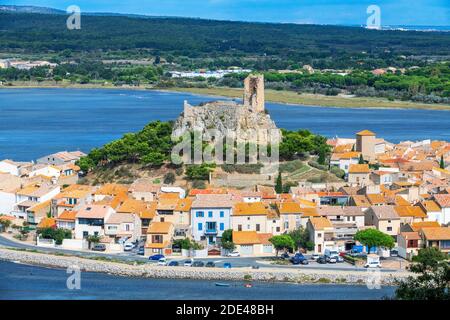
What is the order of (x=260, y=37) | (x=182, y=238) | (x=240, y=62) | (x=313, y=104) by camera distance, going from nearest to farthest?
1. (x=182, y=238)
2. (x=313, y=104)
3. (x=240, y=62)
4. (x=260, y=37)

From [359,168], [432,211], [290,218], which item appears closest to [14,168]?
[359,168]

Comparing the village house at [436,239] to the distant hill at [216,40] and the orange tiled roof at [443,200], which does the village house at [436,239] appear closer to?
the orange tiled roof at [443,200]

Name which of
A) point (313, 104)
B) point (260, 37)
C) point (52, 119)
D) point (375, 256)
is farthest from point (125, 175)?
point (260, 37)

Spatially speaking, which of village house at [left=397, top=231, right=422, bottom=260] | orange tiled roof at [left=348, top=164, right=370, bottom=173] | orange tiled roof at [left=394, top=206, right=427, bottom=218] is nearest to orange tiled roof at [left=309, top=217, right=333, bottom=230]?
village house at [left=397, top=231, right=422, bottom=260]

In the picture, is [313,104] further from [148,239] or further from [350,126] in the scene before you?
[148,239]

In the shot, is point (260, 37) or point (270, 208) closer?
point (270, 208)

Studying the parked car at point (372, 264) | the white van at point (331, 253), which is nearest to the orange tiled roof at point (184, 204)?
the white van at point (331, 253)
